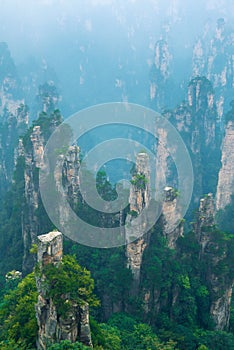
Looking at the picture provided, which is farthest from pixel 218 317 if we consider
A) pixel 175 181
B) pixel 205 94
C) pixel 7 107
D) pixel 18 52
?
pixel 18 52

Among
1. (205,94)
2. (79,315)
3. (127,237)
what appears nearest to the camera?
(79,315)

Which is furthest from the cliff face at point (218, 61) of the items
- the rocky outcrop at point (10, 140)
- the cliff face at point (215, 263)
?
the cliff face at point (215, 263)

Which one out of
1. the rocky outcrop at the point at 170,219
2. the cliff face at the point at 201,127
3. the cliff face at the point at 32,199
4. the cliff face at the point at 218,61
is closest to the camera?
the rocky outcrop at the point at 170,219

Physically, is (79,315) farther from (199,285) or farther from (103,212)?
(103,212)

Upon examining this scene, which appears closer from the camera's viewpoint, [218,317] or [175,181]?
[218,317]

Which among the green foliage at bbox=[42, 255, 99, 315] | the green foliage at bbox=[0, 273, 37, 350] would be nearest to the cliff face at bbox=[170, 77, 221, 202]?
the green foliage at bbox=[0, 273, 37, 350]

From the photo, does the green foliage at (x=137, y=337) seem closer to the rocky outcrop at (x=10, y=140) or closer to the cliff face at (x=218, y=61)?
the rocky outcrop at (x=10, y=140)

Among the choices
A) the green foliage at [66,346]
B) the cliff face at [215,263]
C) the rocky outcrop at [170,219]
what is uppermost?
the rocky outcrop at [170,219]

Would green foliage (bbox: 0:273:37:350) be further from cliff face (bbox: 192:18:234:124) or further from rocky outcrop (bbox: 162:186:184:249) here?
cliff face (bbox: 192:18:234:124)

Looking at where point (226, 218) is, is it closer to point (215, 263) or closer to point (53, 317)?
point (215, 263)
